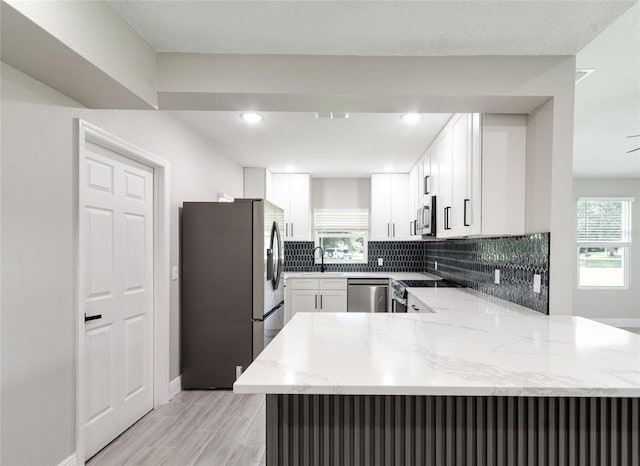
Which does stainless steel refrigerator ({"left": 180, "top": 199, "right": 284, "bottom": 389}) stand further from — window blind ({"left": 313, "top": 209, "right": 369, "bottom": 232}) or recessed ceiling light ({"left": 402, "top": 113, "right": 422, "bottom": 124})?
window blind ({"left": 313, "top": 209, "right": 369, "bottom": 232})

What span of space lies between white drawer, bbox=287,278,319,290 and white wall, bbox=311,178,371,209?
4.40 feet

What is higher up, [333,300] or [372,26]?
[372,26]

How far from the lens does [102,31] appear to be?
160cm

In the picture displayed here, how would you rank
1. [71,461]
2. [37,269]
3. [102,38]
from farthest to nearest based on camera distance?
[71,461] < [37,269] < [102,38]

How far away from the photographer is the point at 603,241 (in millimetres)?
6207

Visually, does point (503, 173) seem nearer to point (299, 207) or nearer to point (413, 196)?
point (413, 196)

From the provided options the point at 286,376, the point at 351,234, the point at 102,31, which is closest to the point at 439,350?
the point at 286,376

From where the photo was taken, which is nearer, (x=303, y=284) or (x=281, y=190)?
(x=303, y=284)

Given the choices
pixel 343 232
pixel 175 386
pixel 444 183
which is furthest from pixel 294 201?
pixel 175 386

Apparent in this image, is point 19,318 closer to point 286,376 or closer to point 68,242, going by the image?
point 68,242

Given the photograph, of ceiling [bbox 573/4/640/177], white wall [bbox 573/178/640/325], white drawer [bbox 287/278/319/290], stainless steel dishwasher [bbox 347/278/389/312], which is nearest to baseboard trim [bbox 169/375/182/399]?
white drawer [bbox 287/278/319/290]

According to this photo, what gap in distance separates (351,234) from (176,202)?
327cm

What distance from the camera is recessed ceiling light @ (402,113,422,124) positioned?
119 inches

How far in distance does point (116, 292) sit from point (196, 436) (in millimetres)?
1140
